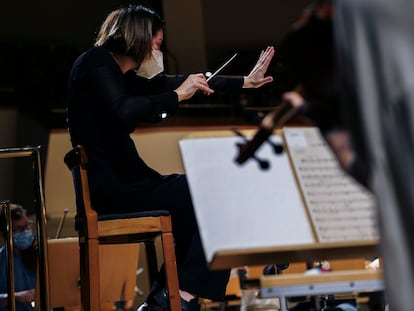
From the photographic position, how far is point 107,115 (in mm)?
3055

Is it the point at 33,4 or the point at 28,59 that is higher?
the point at 33,4

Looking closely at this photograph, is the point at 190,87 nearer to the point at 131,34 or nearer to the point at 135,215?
the point at 131,34

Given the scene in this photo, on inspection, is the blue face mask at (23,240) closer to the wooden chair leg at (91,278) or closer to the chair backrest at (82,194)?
the chair backrest at (82,194)

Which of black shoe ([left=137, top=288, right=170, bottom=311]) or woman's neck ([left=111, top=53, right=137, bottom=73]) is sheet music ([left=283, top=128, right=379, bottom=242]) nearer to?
black shoe ([left=137, top=288, right=170, bottom=311])

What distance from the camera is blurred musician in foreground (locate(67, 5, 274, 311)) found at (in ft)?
9.82

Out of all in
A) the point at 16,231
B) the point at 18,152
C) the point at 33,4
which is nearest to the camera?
the point at 18,152

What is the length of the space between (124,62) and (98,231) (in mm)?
743

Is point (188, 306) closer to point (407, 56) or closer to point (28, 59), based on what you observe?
point (407, 56)

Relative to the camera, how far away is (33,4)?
27.1 ft

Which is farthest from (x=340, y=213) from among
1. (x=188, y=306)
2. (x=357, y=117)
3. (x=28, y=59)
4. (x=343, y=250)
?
(x=28, y=59)

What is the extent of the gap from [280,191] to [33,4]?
22.6 ft

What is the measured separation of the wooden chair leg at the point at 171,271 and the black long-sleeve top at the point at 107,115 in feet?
0.85

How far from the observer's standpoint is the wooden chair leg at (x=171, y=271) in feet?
9.45

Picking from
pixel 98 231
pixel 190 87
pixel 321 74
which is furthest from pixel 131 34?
pixel 321 74
